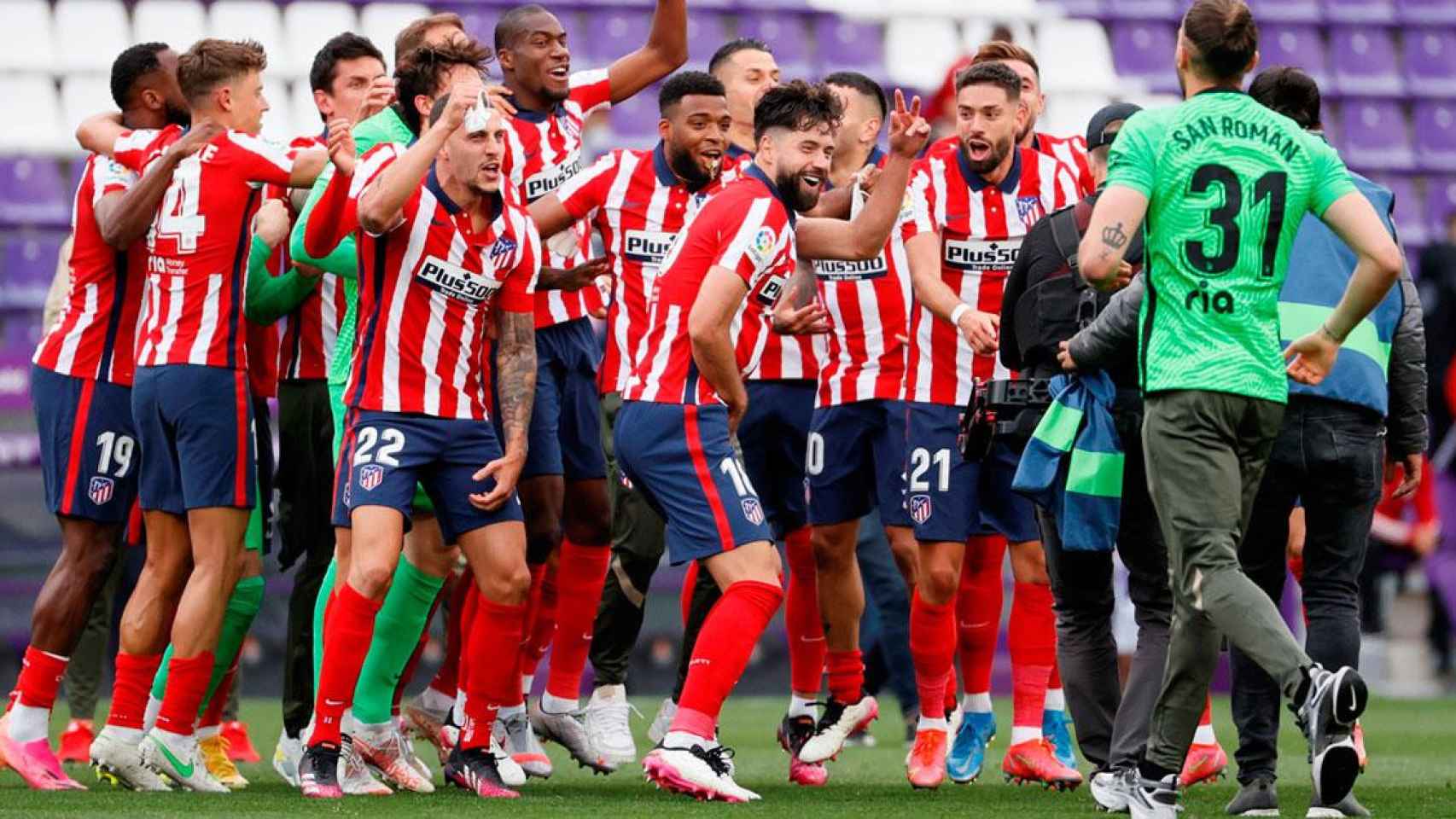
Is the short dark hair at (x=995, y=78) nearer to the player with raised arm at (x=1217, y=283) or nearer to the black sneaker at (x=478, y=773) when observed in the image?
the player with raised arm at (x=1217, y=283)

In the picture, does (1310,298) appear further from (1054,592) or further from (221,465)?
(221,465)

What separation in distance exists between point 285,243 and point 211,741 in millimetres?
1718

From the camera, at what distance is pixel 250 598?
750 cm

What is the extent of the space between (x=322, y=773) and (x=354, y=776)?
23 cm

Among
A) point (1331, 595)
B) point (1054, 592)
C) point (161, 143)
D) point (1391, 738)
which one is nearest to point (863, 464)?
point (1054, 592)

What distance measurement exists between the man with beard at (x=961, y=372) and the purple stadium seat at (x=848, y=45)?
29.2ft

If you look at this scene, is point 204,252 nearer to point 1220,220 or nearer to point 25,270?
point 1220,220

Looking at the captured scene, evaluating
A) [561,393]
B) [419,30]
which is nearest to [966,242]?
[561,393]

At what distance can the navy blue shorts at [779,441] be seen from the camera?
8.23m

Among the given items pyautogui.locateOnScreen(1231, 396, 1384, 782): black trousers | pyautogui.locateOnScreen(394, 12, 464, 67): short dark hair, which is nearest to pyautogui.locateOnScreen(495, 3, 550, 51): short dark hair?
pyautogui.locateOnScreen(394, 12, 464, 67): short dark hair

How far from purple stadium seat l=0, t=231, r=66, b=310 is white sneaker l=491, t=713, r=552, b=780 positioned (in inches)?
296

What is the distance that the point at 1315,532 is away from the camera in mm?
6312

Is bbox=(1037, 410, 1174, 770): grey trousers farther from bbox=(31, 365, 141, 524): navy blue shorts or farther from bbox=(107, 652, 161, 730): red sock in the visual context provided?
bbox=(31, 365, 141, 524): navy blue shorts

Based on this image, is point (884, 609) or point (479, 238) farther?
point (884, 609)
